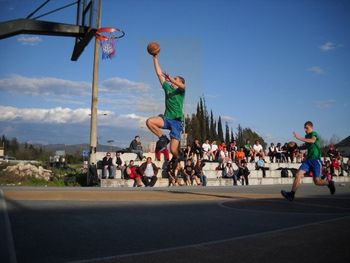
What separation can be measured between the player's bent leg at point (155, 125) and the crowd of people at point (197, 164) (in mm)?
5494

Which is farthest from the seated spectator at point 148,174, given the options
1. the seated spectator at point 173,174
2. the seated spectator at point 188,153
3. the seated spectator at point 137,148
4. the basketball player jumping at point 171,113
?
the basketball player jumping at point 171,113

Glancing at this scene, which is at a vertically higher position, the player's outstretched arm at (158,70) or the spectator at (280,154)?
the player's outstretched arm at (158,70)

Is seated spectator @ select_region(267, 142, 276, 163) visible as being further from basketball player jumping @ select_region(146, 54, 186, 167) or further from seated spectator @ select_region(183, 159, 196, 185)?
basketball player jumping @ select_region(146, 54, 186, 167)

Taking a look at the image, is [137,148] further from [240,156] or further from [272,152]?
[272,152]

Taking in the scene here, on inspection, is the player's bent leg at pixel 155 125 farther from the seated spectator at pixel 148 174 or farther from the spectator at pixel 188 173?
the spectator at pixel 188 173

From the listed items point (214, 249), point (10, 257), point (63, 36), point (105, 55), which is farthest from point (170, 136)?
point (105, 55)

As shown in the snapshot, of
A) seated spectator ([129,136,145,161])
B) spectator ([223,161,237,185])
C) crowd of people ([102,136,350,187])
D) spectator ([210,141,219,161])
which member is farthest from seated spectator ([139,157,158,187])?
spectator ([210,141,219,161])

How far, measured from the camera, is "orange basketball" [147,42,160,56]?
10.0 meters

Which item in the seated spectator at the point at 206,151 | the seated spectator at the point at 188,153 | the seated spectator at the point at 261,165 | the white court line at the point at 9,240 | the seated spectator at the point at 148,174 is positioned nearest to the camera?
the white court line at the point at 9,240

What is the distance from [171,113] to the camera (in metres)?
9.89

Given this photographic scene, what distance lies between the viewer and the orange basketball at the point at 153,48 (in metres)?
10.0

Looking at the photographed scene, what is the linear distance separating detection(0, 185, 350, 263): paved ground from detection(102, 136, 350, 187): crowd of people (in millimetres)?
7720

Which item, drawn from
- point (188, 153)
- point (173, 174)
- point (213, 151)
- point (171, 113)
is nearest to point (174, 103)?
point (171, 113)

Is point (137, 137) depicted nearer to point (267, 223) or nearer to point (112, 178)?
point (112, 178)
